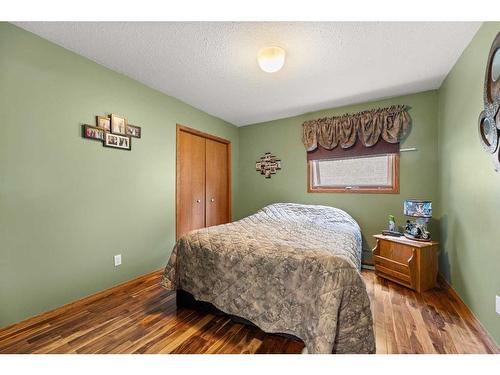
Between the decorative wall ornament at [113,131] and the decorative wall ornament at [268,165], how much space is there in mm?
2107

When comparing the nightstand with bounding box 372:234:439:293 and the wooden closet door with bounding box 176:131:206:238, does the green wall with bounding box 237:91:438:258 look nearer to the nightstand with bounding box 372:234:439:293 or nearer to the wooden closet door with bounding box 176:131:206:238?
the nightstand with bounding box 372:234:439:293

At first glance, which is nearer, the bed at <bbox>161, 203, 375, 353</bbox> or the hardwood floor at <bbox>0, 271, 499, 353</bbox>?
the bed at <bbox>161, 203, 375, 353</bbox>

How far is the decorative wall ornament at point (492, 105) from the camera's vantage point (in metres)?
1.32

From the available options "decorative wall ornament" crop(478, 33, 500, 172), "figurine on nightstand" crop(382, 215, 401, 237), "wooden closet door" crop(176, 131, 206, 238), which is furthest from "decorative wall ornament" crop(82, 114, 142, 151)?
"figurine on nightstand" crop(382, 215, 401, 237)

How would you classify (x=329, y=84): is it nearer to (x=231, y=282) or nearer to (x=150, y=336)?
(x=231, y=282)

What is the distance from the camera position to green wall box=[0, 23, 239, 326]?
5.17 ft

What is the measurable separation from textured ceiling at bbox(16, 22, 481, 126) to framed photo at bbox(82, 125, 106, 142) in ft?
2.19

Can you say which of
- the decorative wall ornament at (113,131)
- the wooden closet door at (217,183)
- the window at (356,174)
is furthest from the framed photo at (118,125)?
the window at (356,174)

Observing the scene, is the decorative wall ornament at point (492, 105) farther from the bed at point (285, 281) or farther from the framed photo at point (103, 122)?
the framed photo at point (103, 122)
